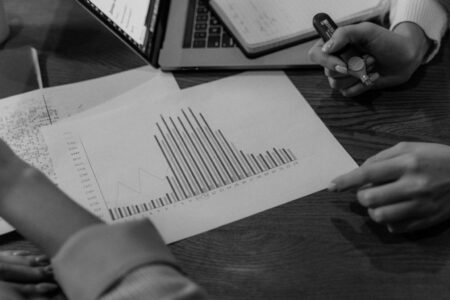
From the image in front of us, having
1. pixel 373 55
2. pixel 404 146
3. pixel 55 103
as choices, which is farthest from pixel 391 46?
pixel 55 103

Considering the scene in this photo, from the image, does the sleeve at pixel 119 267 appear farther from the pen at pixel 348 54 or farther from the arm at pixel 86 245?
the pen at pixel 348 54

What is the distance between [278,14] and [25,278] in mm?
555

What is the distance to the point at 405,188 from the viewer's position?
1.95 feet

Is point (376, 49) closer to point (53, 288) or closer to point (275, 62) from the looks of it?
point (275, 62)

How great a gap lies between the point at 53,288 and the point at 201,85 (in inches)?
14.7

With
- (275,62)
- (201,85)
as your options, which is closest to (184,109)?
(201,85)

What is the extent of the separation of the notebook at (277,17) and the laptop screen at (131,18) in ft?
0.38

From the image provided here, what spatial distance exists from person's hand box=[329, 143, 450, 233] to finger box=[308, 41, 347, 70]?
17cm

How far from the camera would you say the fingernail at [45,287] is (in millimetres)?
552

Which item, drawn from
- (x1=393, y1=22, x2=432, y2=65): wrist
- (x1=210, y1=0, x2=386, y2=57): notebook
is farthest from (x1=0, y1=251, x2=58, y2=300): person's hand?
(x1=393, y1=22, x2=432, y2=65): wrist

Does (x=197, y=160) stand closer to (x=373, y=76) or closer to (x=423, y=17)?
(x=373, y=76)

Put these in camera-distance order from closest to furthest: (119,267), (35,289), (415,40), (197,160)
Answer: (119,267) < (35,289) < (197,160) < (415,40)

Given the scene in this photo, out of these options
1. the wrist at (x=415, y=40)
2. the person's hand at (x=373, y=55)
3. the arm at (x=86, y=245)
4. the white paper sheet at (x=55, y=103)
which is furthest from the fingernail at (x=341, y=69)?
the arm at (x=86, y=245)

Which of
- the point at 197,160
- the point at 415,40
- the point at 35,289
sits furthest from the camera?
the point at 415,40
